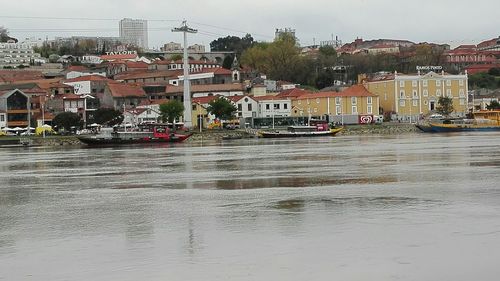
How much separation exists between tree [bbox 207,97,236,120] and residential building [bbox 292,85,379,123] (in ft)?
40.1

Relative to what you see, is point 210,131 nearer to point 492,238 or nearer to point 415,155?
point 415,155

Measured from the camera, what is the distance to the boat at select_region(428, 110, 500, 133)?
80.4 metres

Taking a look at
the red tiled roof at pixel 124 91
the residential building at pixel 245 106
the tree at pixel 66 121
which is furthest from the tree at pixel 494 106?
the tree at pixel 66 121

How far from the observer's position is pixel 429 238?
39.4ft

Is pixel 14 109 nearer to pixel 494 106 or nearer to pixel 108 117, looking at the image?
pixel 108 117

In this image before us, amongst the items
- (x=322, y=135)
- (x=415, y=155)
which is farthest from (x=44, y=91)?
(x=415, y=155)

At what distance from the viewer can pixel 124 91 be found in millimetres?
103562

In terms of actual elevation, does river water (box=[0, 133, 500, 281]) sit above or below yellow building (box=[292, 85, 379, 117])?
below

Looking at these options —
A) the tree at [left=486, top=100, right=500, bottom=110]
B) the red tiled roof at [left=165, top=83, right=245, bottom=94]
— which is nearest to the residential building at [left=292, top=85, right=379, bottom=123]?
the red tiled roof at [left=165, top=83, right=245, bottom=94]

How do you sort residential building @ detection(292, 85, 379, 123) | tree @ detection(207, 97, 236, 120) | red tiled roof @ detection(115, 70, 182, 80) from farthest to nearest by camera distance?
red tiled roof @ detection(115, 70, 182, 80) < residential building @ detection(292, 85, 379, 123) < tree @ detection(207, 97, 236, 120)

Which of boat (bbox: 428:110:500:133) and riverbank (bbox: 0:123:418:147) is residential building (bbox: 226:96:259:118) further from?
boat (bbox: 428:110:500:133)

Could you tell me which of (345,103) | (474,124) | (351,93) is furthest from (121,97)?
(474,124)

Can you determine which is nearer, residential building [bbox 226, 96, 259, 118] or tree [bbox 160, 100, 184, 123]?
tree [bbox 160, 100, 184, 123]

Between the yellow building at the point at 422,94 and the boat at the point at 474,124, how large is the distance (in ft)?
42.6
